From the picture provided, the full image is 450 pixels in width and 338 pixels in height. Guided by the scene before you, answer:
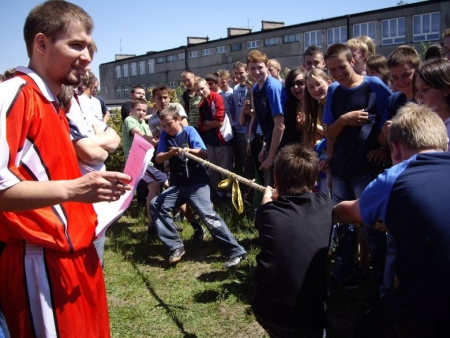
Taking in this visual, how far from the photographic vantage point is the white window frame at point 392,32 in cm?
3403

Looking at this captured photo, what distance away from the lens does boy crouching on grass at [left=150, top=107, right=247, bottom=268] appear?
535 cm

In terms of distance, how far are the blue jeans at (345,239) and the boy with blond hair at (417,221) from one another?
1.96m

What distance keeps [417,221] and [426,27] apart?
115 feet

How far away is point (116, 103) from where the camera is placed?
1756 centimetres

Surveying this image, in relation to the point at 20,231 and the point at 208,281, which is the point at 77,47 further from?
the point at 208,281

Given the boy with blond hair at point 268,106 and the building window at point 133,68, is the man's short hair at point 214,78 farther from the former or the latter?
the building window at point 133,68

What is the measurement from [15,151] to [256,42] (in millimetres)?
43585

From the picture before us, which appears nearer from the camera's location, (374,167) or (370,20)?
(374,167)

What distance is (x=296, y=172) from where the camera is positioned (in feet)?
9.32

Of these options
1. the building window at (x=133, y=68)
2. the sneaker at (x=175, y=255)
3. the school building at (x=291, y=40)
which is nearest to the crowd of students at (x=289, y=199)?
the sneaker at (x=175, y=255)

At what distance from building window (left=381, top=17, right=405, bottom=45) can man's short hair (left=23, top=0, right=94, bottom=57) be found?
3576cm

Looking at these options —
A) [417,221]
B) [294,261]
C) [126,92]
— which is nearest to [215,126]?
[294,261]

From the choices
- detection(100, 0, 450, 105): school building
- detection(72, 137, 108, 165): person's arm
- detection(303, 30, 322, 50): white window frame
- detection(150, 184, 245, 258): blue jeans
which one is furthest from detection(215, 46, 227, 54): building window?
detection(72, 137, 108, 165): person's arm

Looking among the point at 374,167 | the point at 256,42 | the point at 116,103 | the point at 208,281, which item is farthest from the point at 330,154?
the point at 256,42
